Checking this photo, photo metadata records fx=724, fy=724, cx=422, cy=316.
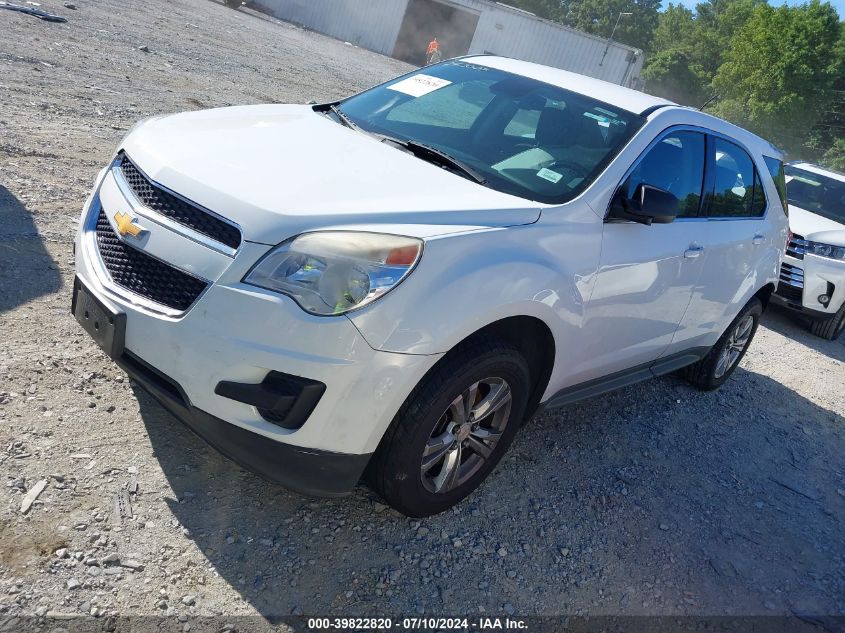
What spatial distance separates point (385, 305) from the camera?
8.05 ft

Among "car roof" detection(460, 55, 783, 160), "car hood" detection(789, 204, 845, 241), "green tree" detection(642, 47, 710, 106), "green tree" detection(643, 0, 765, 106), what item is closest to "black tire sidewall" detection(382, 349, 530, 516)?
"car roof" detection(460, 55, 783, 160)

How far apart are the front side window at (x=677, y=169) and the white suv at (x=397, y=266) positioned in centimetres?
2

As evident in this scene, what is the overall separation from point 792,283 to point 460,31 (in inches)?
1395

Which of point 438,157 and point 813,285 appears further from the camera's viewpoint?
point 813,285

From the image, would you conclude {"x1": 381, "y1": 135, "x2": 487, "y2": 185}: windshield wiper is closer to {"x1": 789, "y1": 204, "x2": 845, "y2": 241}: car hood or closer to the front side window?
the front side window

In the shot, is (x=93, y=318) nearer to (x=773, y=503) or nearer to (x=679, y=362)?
(x=679, y=362)

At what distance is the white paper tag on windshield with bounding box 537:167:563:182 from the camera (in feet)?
11.1

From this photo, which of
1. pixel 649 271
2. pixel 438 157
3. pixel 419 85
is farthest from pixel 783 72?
pixel 438 157

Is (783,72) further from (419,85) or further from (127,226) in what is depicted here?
(127,226)

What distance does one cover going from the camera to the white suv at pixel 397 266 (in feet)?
8.09

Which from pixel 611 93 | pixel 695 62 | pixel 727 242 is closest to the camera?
pixel 611 93

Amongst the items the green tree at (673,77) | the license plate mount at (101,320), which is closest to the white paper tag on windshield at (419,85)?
the license plate mount at (101,320)

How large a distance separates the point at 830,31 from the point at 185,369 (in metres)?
45.8

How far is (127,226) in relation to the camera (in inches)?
107
